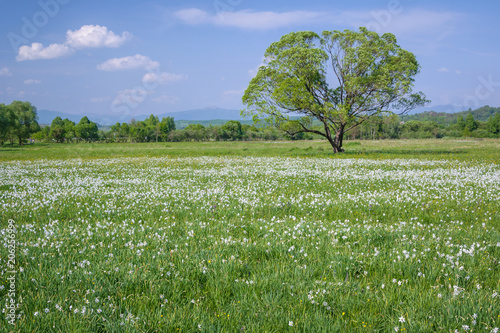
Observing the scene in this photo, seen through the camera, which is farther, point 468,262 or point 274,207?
point 274,207

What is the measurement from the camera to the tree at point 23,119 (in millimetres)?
83400

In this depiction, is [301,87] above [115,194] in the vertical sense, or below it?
above

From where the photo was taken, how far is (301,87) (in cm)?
3309

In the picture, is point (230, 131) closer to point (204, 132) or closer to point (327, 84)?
point (204, 132)

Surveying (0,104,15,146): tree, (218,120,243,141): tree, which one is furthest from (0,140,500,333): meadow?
(218,120,243,141): tree

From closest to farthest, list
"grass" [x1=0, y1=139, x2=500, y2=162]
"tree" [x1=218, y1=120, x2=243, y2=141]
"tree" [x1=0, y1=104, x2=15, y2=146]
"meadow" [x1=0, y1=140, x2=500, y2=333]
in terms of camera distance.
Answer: "meadow" [x1=0, y1=140, x2=500, y2=333], "grass" [x1=0, y1=139, x2=500, y2=162], "tree" [x1=0, y1=104, x2=15, y2=146], "tree" [x1=218, y1=120, x2=243, y2=141]

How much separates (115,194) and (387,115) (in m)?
32.1

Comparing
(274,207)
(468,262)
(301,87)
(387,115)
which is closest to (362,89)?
(387,115)

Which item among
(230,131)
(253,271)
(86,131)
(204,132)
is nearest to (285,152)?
(253,271)

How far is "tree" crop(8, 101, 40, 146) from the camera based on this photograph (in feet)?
274

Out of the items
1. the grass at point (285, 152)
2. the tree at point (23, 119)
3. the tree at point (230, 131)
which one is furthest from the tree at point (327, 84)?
the tree at point (230, 131)

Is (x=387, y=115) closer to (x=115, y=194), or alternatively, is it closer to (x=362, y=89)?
(x=362, y=89)
